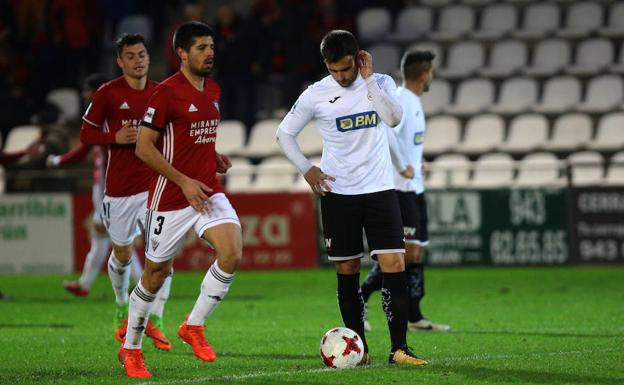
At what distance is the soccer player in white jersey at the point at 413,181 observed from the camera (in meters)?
11.0

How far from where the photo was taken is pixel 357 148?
28.5ft

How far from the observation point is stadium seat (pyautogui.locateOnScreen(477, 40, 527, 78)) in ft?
72.0

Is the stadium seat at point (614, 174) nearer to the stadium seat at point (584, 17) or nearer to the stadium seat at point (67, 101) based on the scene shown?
the stadium seat at point (584, 17)

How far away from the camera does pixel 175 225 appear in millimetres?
8523

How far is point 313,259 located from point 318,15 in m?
5.08

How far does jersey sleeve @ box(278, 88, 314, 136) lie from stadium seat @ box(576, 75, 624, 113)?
12.7 metres

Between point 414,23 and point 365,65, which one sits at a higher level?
point 414,23

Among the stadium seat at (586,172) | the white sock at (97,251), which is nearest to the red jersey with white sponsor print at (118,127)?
the white sock at (97,251)

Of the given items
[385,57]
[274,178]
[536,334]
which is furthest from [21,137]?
[536,334]

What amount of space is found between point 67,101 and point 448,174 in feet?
27.0

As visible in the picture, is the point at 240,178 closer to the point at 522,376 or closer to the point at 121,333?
the point at 121,333

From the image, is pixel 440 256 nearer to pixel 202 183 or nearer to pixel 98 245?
pixel 98 245

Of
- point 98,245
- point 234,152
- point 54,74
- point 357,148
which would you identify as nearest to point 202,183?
point 357,148

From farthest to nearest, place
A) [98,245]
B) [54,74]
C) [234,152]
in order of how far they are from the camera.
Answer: [54,74], [234,152], [98,245]
